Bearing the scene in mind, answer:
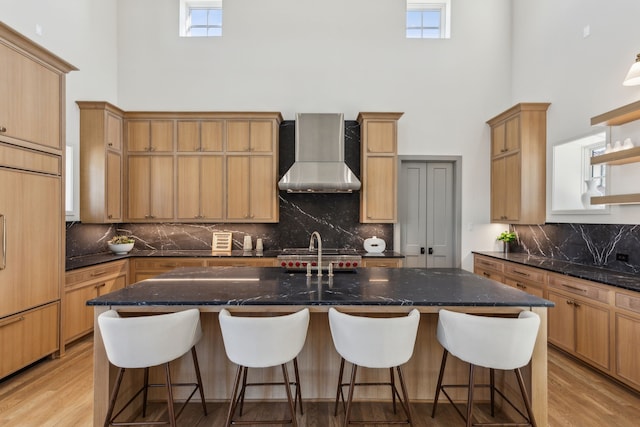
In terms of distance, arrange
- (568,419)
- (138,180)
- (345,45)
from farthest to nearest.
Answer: (345,45), (138,180), (568,419)

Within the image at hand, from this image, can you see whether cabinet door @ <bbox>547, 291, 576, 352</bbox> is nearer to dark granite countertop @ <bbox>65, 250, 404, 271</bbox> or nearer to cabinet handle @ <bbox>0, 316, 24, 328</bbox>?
dark granite countertop @ <bbox>65, 250, 404, 271</bbox>

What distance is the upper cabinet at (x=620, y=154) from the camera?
2.79m

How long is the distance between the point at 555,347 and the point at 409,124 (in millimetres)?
3277

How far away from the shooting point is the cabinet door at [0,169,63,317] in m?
2.69

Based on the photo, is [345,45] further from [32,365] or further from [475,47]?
[32,365]

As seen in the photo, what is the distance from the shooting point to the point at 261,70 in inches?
196

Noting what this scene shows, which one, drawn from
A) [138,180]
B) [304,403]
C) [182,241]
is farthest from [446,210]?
[138,180]

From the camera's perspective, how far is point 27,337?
2863 mm

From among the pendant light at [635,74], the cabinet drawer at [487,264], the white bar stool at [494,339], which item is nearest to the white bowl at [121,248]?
the white bar stool at [494,339]

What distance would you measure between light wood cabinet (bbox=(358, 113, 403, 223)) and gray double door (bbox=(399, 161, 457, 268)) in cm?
53

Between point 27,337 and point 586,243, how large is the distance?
5460 mm

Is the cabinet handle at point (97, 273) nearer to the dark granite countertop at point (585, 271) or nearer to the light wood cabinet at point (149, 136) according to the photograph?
the light wood cabinet at point (149, 136)

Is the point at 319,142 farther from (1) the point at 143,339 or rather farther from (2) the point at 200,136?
(1) the point at 143,339

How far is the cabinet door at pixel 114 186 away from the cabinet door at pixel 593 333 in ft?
17.3
